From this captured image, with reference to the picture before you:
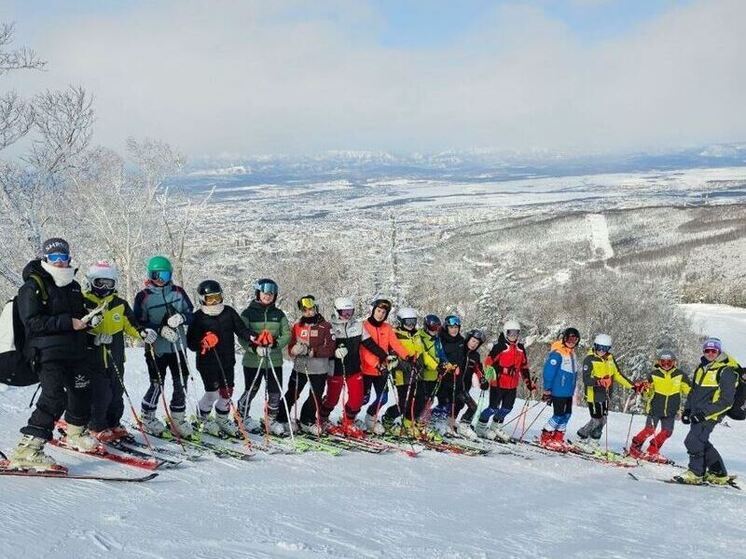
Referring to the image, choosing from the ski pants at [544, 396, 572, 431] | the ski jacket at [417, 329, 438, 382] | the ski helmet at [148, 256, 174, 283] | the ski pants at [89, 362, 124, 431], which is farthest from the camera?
the ski pants at [544, 396, 572, 431]

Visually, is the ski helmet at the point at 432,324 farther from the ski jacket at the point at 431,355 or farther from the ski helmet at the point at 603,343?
the ski helmet at the point at 603,343

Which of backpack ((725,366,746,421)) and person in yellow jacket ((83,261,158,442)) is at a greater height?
person in yellow jacket ((83,261,158,442))

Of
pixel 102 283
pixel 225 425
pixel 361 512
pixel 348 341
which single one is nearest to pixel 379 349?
pixel 348 341

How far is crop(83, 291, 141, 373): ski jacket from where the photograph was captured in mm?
5133

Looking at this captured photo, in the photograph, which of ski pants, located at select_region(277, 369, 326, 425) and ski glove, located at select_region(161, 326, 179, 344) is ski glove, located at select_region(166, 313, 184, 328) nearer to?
ski glove, located at select_region(161, 326, 179, 344)

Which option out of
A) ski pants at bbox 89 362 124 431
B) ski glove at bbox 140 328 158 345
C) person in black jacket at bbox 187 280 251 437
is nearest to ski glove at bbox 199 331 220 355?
person in black jacket at bbox 187 280 251 437

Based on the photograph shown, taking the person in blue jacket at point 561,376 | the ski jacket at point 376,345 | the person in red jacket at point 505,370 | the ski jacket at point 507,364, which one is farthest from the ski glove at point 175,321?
the person in blue jacket at point 561,376

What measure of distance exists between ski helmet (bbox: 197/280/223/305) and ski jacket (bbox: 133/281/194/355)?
19cm

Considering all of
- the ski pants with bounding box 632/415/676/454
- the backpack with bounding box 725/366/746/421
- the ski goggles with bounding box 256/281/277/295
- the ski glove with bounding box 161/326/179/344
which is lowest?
the ski pants with bounding box 632/415/676/454

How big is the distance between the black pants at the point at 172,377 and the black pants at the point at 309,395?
1.14 metres

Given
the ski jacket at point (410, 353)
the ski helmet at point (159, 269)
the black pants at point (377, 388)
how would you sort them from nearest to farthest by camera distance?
Answer: the ski helmet at point (159, 269)
the black pants at point (377, 388)
the ski jacket at point (410, 353)

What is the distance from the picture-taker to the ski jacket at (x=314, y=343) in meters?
6.47

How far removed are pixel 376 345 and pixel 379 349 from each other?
2.1 inches

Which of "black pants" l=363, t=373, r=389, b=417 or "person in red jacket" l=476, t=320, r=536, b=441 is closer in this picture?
"black pants" l=363, t=373, r=389, b=417
